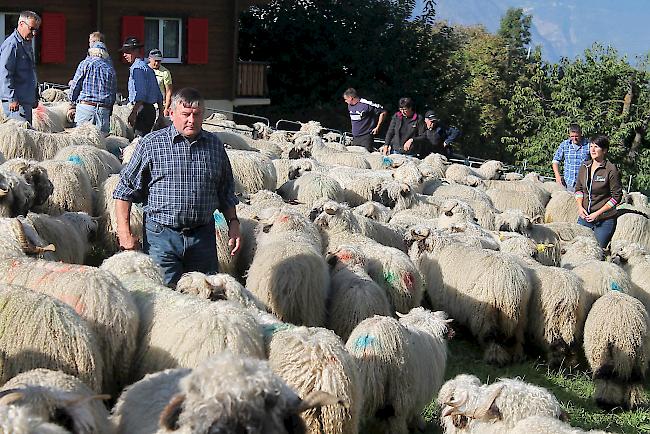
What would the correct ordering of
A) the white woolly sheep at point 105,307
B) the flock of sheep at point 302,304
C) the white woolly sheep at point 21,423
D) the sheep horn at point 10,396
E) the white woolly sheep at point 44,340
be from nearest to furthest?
the white woolly sheep at point 21,423 → the sheep horn at point 10,396 → the flock of sheep at point 302,304 → the white woolly sheep at point 44,340 → the white woolly sheep at point 105,307

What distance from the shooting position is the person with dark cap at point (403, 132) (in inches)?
679

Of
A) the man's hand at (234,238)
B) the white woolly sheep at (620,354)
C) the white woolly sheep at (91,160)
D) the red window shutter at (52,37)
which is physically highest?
the red window shutter at (52,37)

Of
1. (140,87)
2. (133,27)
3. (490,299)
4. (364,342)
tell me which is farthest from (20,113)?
(133,27)

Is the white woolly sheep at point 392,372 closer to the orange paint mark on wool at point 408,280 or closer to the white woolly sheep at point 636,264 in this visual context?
the orange paint mark on wool at point 408,280

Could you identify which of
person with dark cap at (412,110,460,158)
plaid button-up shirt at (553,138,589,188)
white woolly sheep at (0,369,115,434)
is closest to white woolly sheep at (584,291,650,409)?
white woolly sheep at (0,369,115,434)

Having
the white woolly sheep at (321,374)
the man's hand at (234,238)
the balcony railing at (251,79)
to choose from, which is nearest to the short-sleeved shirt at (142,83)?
the man's hand at (234,238)

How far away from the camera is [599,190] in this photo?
11062mm

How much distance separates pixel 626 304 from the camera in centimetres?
855

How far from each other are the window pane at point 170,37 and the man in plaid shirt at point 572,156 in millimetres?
13092

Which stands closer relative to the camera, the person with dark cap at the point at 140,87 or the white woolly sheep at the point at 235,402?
the white woolly sheep at the point at 235,402

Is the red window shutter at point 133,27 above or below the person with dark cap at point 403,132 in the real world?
above

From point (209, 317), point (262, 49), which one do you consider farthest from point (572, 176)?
point (262, 49)

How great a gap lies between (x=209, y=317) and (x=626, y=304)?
471cm

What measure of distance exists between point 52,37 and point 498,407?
19.2 metres
